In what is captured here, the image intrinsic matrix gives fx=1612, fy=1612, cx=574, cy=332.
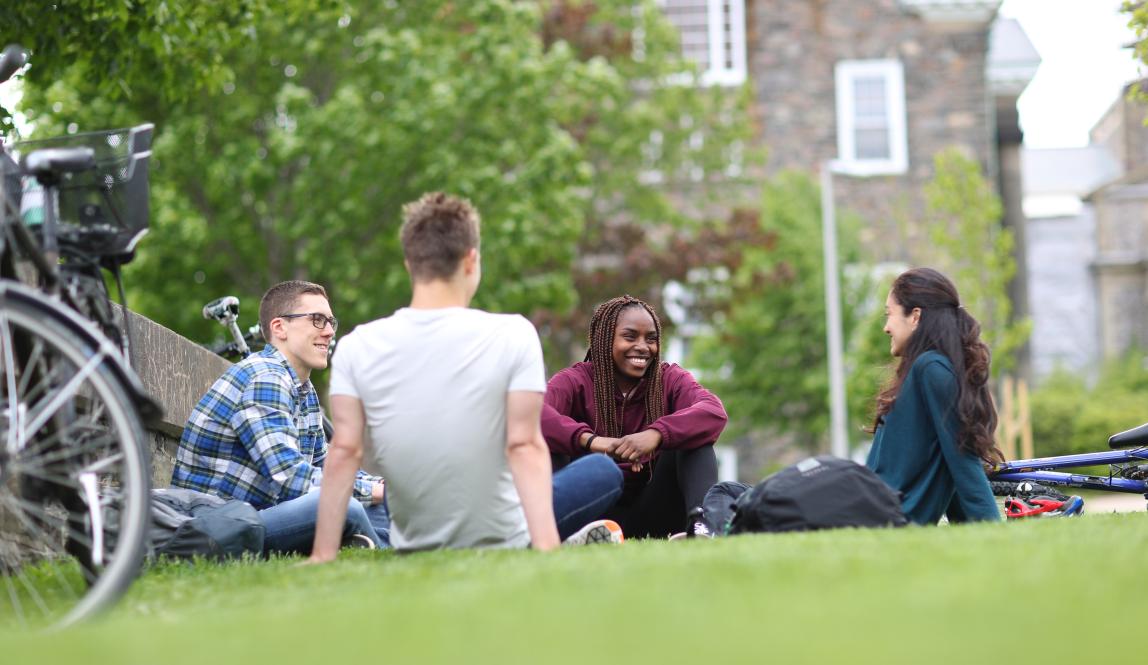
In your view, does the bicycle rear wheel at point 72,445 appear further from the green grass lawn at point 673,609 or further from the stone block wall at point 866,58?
the stone block wall at point 866,58

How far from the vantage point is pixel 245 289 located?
2202cm

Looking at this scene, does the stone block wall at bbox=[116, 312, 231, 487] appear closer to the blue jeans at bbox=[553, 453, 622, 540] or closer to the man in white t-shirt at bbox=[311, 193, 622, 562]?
the blue jeans at bbox=[553, 453, 622, 540]

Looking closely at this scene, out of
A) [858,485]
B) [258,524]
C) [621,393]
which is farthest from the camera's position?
[621,393]

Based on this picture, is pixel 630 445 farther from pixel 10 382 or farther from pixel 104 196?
pixel 10 382

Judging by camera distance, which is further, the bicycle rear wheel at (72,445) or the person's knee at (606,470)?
the person's knee at (606,470)

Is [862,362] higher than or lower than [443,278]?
lower

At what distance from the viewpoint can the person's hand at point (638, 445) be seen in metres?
7.78

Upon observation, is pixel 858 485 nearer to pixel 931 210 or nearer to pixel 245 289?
pixel 245 289

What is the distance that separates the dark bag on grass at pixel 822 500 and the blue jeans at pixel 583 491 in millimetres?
619

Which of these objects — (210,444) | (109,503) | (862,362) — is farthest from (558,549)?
(862,362)

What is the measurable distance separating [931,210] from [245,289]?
1282cm

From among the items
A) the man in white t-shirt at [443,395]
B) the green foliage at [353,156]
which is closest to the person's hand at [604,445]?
the man in white t-shirt at [443,395]

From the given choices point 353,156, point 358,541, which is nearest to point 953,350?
point 358,541

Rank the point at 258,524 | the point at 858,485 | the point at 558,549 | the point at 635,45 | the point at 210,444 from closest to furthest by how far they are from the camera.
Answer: the point at 558,549
the point at 858,485
the point at 258,524
the point at 210,444
the point at 635,45
